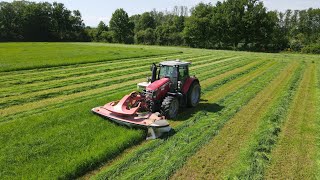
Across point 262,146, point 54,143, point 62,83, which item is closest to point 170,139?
point 262,146

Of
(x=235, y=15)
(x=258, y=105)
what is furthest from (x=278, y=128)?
(x=235, y=15)

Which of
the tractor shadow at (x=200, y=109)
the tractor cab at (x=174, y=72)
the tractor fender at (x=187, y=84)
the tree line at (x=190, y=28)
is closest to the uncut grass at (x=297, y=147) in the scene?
the tractor shadow at (x=200, y=109)

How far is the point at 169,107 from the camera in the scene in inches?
376

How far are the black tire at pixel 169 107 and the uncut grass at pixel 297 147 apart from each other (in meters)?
3.54

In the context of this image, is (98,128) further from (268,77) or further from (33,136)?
(268,77)

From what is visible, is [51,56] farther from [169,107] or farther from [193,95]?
[169,107]

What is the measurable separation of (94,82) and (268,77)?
37.6ft

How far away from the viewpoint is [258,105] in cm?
1198

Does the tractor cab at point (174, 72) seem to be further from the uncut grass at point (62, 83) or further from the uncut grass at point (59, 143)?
the uncut grass at point (62, 83)

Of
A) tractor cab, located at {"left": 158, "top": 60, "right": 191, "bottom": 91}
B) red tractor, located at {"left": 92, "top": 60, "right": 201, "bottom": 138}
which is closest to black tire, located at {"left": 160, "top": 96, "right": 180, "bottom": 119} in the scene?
red tractor, located at {"left": 92, "top": 60, "right": 201, "bottom": 138}

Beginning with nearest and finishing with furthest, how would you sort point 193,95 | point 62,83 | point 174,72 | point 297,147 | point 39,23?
1. point 297,147
2. point 174,72
3. point 193,95
4. point 62,83
5. point 39,23

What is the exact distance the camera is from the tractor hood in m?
9.68

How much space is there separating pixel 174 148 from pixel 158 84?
9.76ft

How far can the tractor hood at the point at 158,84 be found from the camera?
381 inches
